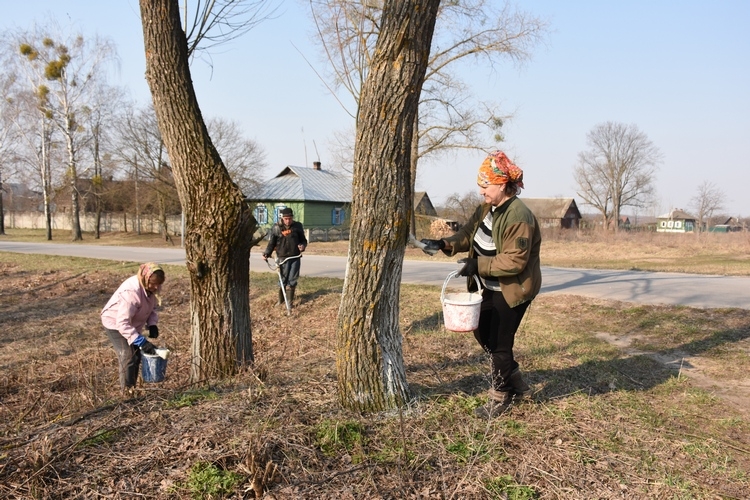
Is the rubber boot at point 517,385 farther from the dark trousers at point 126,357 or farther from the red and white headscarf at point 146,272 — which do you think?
the dark trousers at point 126,357

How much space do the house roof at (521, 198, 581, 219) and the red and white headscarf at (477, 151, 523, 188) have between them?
58021mm

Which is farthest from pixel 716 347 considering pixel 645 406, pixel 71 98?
pixel 71 98

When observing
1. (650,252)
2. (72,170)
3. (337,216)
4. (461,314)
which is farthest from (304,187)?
(461,314)

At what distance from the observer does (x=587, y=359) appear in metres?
5.81

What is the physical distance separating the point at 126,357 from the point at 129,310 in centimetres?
55

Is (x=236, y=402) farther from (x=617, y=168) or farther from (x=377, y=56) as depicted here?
(x=617, y=168)

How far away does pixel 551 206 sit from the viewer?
61.6 metres

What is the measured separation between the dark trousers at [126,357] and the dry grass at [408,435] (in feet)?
0.95

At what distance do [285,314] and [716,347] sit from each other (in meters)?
6.44

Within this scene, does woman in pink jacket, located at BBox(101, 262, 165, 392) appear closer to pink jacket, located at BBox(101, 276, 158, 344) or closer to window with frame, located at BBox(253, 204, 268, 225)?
pink jacket, located at BBox(101, 276, 158, 344)

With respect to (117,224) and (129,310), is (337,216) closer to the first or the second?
(117,224)

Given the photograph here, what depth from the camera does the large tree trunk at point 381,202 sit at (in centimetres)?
340

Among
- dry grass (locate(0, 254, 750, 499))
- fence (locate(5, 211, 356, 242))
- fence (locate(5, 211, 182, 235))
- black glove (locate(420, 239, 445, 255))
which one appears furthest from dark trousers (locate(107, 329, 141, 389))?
→ fence (locate(5, 211, 182, 235))

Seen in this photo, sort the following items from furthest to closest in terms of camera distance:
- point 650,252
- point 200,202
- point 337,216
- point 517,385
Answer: point 337,216 → point 650,252 → point 200,202 → point 517,385
